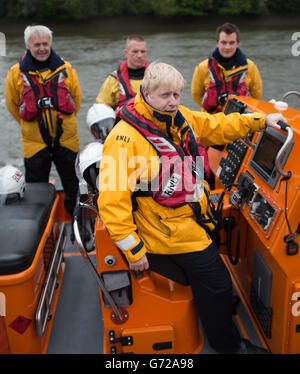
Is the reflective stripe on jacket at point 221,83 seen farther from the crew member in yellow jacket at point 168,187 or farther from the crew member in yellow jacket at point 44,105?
the crew member in yellow jacket at point 168,187

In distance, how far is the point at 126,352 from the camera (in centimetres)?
225

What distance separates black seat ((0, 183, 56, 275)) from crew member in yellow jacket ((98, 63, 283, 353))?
24.6 inches

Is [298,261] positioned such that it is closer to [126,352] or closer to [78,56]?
[126,352]

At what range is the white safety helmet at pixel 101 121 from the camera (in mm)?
2734

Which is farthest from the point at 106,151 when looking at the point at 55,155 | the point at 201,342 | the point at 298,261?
the point at 55,155

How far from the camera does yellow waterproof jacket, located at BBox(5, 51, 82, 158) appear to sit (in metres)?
3.39

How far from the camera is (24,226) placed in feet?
7.55

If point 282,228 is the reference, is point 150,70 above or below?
above

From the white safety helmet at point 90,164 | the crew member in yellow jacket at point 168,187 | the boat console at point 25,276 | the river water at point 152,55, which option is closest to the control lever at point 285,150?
the crew member in yellow jacket at point 168,187

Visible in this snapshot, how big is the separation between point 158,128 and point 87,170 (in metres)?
0.55

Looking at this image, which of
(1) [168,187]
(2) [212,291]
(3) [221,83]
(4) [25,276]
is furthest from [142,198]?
(3) [221,83]

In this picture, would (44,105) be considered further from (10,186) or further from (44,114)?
(10,186)

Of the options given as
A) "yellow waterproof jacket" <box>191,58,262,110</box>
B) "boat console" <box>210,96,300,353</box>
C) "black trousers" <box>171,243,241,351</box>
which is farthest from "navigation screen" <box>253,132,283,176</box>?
"yellow waterproof jacket" <box>191,58,262,110</box>

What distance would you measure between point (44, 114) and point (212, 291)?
2214mm
